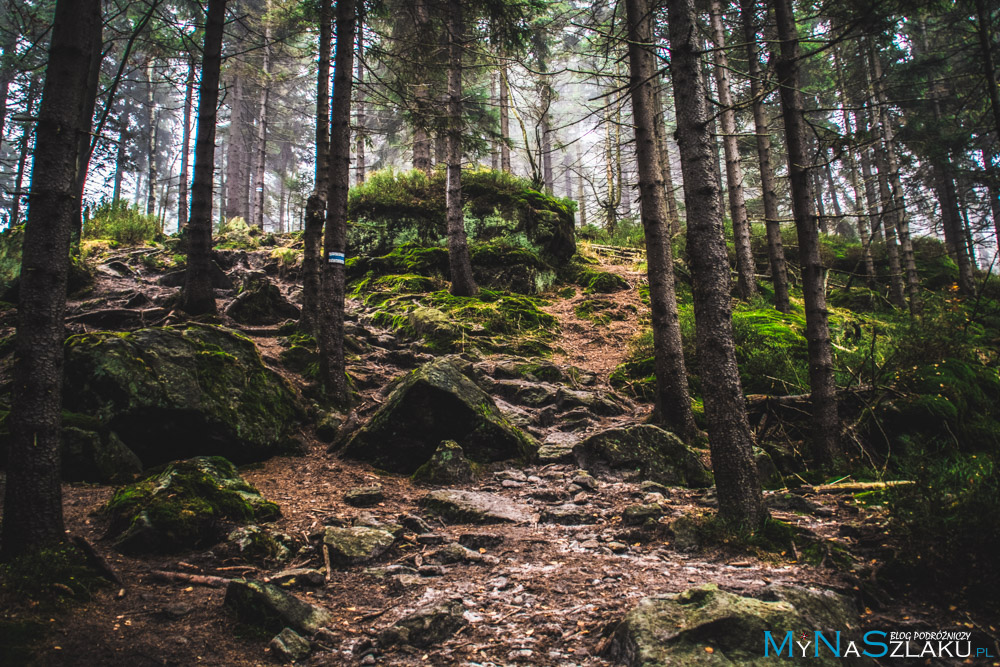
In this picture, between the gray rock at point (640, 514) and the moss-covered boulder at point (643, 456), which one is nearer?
the gray rock at point (640, 514)

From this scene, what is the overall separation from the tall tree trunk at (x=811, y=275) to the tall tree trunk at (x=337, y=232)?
6.18m

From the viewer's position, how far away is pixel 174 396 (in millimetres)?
4961

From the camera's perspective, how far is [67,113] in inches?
117

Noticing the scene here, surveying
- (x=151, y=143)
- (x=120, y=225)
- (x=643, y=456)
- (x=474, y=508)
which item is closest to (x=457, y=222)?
(x=643, y=456)

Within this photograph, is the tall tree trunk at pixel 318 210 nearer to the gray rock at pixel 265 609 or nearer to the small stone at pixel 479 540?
the small stone at pixel 479 540

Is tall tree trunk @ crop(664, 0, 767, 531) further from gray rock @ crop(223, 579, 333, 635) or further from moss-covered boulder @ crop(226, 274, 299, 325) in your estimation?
moss-covered boulder @ crop(226, 274, 299, 325)

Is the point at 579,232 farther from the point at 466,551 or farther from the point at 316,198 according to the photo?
the point at 466,551

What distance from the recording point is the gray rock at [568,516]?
14.8 ft

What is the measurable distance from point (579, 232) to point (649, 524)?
53.0 ft

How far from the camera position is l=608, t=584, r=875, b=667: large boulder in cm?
219

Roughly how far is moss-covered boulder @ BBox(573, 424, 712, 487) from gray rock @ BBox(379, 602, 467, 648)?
335cm

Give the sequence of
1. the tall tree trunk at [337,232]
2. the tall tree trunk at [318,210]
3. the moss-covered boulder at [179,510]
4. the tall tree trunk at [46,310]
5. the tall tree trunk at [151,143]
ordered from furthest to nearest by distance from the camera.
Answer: the tall tree trunk at [151,143] → the tall tree trunk at [318,210] → the tall tree trunk at [337,232] → the moss-covered boulder at [179,510] → the tall tree trunk at [46,310]

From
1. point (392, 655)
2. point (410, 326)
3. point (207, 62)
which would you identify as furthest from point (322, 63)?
point (392, 655)

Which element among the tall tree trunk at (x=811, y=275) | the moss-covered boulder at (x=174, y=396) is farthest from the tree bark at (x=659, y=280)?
the moss-covered boulder at (x=174, y=396)
